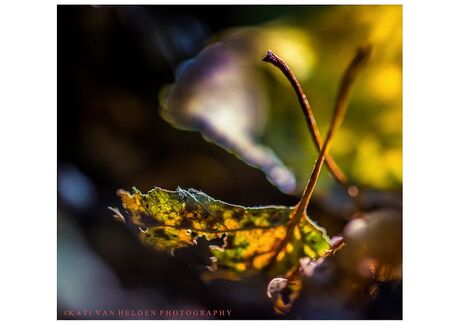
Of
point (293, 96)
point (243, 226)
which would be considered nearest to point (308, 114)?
point (293, 96)

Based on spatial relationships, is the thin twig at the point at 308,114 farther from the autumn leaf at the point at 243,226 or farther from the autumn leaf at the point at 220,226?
the autumn leaf at the point at 220,226

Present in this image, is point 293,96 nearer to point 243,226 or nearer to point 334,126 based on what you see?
point 334,126

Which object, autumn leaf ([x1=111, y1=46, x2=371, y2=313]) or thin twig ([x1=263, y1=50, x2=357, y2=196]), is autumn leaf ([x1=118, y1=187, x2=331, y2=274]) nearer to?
autumn leaf ([x1=111, y1=46, x2=371, y2=313])

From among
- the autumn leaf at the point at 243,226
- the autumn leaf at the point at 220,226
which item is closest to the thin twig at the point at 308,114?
the autumn leaf at the point at 243,226

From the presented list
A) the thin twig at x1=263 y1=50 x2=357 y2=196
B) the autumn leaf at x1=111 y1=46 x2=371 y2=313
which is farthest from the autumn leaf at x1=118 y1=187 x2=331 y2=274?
the thin twig at x1=263 y1=50 x2=357 y2=196
